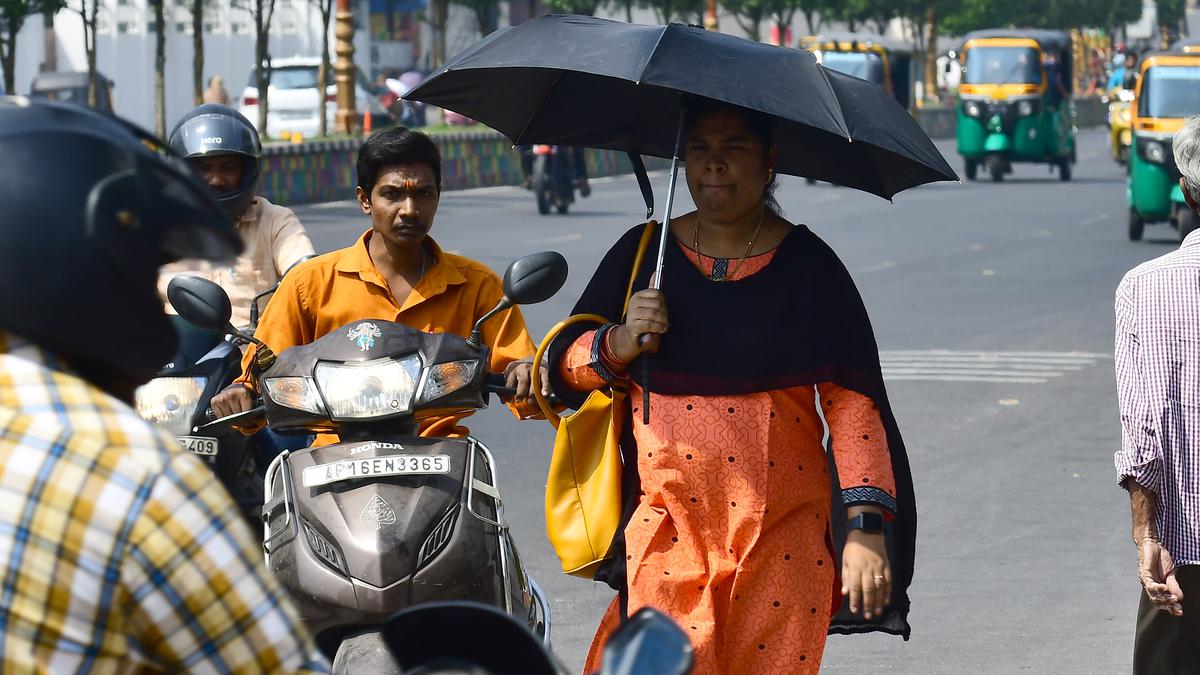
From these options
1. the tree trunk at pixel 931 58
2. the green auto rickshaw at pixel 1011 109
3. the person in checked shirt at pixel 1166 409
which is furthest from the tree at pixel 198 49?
the tree trunk at pixel 931 58

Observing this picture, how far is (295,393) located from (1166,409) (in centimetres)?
168

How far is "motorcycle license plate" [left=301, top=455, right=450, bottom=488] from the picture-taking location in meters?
3.65

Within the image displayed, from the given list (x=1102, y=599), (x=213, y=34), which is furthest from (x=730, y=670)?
(x=213, y=34)

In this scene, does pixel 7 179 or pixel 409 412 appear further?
pixel 409 412

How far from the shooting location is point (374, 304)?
436 centimetres

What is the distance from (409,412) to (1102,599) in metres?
3.29

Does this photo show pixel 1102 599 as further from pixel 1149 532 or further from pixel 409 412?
pixel 409 412

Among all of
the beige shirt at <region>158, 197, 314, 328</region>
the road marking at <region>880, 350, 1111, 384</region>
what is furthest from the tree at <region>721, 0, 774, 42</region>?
the beige shirt at <region>158, 197, 314, 328</region>

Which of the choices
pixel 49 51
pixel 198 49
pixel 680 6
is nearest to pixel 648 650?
pixel 198 49

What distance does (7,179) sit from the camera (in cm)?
166

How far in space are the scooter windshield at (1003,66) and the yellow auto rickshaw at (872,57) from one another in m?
1.92

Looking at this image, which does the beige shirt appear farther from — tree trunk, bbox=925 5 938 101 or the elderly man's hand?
tree trunk, bbox=925 5 938 101

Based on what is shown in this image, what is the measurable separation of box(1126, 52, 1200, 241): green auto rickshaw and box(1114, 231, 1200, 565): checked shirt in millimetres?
14392

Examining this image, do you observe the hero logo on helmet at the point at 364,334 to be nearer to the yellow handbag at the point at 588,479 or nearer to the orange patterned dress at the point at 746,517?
the yellow handbag at the point at 588,479
